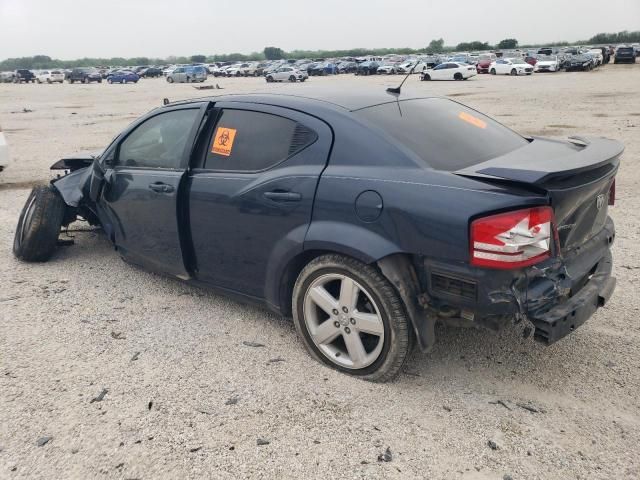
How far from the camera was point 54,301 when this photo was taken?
173 inches

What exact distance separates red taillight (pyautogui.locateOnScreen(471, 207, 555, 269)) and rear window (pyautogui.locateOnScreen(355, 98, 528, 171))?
1.69ft

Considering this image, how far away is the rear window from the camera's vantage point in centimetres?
308

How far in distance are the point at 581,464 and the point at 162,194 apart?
3.05 meters

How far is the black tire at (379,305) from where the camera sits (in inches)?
114

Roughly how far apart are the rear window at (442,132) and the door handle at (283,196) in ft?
1.98

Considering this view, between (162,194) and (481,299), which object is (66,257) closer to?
(162,194)

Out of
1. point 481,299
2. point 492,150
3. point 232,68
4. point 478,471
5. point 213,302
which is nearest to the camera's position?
point 478,471

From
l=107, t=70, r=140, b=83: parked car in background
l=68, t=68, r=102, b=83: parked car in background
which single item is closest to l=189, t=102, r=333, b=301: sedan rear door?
l=107, t=70, r=140, b=83: parked car in background

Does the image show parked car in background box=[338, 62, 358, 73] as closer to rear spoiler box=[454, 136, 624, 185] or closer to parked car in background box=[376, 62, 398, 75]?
parked car in background box=[376, 62, 398, 75]

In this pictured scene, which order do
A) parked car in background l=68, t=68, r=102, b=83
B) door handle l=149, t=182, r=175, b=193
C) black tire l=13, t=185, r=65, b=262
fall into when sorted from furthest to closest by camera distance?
parked car in background l=68, t=68, r=102, b=83
black tire l=13, t=185, r=65, b=262
door handle l=149, t=182, r=175, b=193

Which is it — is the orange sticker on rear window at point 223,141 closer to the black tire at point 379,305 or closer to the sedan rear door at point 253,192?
the sedan rear door at point 253,192

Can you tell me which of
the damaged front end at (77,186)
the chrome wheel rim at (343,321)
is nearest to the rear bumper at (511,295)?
the chrome wheel rim at (343,321)

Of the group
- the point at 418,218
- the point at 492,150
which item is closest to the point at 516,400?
the point at 418,218

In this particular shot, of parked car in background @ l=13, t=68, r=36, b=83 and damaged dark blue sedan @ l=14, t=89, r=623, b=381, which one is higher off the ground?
parked car in background @ l=13, t=68, r=36, b=83
